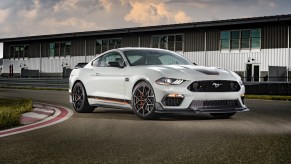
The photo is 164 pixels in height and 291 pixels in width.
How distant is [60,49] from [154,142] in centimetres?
3923

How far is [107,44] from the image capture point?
40688mm

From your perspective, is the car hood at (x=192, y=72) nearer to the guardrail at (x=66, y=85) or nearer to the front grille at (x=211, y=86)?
the front grille at (x=211, y=86)

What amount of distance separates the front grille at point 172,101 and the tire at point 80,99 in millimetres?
2889

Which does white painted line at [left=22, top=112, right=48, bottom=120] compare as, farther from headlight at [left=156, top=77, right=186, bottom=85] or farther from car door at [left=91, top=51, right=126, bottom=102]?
headlight at [left=156, top=77, right=186, bottom=85]

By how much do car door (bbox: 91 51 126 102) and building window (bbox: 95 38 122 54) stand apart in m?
28.7

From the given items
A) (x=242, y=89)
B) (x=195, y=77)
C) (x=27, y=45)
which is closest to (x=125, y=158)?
(x=195, y=77)

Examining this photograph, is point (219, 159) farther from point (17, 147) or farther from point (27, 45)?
point (27, 45)

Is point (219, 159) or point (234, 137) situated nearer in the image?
point (219, 159)

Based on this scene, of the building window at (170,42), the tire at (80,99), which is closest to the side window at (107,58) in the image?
the tire at (80,99)

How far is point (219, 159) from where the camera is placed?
17.4ft

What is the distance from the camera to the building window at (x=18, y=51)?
48469 millimetres

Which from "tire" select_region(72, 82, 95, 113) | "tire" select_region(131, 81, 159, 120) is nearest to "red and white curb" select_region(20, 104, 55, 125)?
"tire" select_region(72, 82, 95, 113)

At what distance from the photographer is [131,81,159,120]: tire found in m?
9.08

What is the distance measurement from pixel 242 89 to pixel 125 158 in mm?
4782
